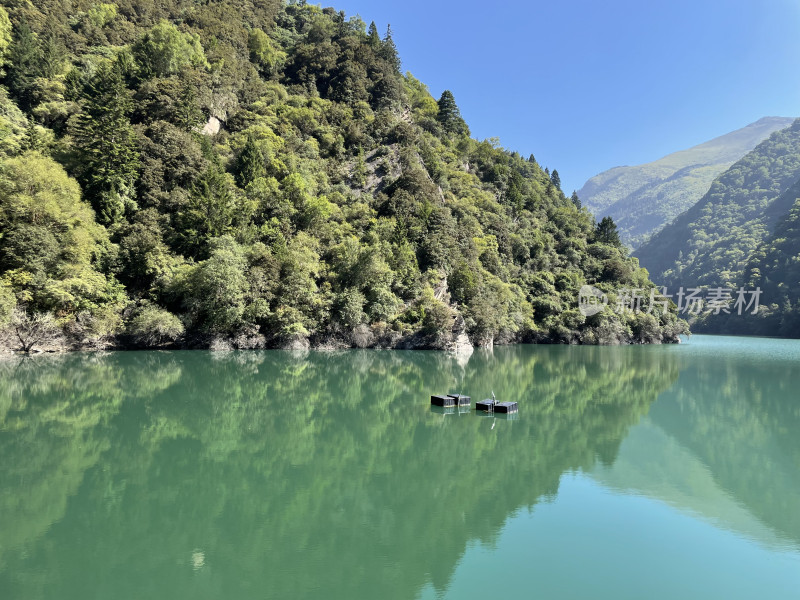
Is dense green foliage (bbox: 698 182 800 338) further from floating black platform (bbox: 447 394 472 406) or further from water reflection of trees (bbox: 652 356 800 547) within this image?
floating black platform (bbox: 447 394 472 406)

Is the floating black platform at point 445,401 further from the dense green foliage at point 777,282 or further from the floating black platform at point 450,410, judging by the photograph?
the dense green foliage at point 777,282

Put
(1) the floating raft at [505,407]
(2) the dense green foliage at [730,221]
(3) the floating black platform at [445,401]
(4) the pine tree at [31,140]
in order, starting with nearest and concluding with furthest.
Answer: (1) the floating raft at [505,407], (3) the floating black platform at [445,401], (4) the pine tree at [31,140], (2) the dense green foliage at [730,221]

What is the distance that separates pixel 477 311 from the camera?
48.9m

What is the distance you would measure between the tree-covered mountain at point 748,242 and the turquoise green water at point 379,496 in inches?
3359

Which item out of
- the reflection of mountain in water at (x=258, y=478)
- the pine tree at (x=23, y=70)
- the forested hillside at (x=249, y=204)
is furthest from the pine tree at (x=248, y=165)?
the reflection of mountain in water at (x=258, y=478)

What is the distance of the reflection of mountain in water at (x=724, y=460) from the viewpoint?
924 centimetres

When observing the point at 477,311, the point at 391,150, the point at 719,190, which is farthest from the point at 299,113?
the point at 719,190

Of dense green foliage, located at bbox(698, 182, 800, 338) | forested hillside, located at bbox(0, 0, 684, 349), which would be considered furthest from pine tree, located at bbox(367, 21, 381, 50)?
dense green foliage, located at bbox(698, 182, 800, 338)

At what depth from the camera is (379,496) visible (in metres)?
9.05

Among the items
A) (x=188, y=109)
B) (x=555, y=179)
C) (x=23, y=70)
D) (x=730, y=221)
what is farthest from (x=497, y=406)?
(x=730, y=221)

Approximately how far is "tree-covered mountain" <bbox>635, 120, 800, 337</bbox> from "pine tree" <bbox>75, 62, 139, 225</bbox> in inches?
4042

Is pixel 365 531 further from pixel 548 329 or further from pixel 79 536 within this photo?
pixel 548 329

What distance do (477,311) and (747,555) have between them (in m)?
41.7

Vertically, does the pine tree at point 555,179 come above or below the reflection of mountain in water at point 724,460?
above
